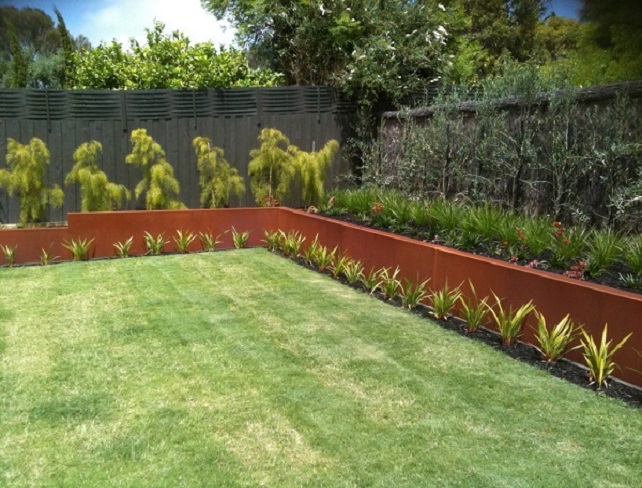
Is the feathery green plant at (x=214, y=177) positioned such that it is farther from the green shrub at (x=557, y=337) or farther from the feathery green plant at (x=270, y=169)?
the green shrub at (x=557, y=337)

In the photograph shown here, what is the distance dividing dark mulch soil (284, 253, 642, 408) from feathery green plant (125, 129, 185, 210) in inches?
164

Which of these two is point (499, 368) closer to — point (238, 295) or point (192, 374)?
point (192, 374)

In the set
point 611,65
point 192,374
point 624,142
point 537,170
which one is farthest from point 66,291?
point 611,65

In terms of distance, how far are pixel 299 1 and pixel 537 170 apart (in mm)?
6167

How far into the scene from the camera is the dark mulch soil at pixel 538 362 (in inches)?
138

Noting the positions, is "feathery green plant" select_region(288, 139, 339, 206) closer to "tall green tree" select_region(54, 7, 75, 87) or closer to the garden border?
the garden border

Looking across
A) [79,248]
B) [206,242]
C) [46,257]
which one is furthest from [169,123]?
[46,257]

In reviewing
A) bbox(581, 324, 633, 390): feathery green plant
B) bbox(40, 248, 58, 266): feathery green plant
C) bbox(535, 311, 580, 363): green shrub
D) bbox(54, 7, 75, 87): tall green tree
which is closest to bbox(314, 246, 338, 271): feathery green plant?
bbox(535, 311, 580, 363): green shrub

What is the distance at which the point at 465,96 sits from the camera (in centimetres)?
782

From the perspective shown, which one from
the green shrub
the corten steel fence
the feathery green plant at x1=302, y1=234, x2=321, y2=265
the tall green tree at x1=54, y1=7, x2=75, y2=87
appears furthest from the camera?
the tall green tree at x1=54, y1=7, x2=75, y2=87

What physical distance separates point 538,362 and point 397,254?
2.01m

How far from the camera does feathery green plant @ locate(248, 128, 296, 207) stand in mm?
8602

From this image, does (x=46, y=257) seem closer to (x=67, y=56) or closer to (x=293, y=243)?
(x=293, y=243)

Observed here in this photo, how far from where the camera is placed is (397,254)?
575cm
